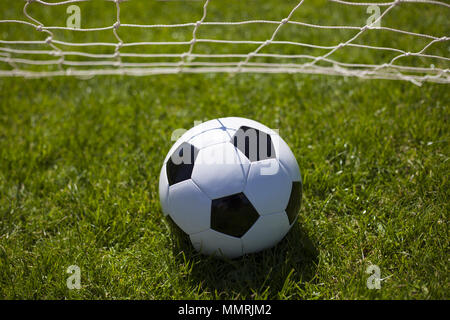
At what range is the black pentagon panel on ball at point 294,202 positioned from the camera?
221 cm

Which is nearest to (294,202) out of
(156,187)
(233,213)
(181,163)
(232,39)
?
(233,213)

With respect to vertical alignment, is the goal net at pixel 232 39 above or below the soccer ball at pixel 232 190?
above

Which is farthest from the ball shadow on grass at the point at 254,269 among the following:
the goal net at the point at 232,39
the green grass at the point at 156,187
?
the goal net at the point at 232,39

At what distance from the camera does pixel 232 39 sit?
4.30 meters

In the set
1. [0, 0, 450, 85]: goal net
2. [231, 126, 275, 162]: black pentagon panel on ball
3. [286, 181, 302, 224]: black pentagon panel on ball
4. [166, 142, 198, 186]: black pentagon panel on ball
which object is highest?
[0, 0, 450, 85]: goal net

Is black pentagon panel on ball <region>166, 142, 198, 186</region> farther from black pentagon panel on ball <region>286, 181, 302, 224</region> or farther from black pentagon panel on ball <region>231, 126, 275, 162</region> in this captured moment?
black pentagon panel on ball <region>286, 181, 302, 224</region>

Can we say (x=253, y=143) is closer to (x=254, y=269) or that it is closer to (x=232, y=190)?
(x=232, y=190)

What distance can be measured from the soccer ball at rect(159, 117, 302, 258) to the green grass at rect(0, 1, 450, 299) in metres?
0.21

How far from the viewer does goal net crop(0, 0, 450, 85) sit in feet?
12.4

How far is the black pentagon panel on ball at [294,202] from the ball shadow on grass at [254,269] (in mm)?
239

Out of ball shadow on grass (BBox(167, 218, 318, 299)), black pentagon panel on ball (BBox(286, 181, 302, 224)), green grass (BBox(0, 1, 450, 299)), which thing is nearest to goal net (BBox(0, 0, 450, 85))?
green grass (BBox(0, 1, 450, 299))

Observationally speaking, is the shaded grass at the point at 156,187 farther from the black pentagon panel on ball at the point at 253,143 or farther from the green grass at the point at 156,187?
the black pentagon panel on ball at the point at 253,143

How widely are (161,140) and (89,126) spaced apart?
70 centimetres

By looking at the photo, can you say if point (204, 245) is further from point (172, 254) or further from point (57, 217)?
point (57, 217)
